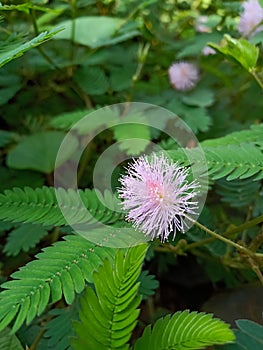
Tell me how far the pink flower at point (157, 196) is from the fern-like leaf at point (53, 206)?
0.07 meters

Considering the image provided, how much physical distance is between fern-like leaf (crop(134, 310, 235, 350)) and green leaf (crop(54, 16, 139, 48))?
0.77 m

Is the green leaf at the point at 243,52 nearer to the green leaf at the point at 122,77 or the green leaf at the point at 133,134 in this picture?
the green leaf at the point at 133,134

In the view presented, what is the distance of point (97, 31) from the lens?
1.24 metres

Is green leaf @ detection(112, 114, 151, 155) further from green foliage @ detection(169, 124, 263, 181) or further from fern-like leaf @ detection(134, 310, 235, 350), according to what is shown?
fern-like leaf @ detection(134, 310, 235, 350)

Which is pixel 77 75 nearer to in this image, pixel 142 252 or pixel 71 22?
pixel 71 22

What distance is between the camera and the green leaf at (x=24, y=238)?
89 cm

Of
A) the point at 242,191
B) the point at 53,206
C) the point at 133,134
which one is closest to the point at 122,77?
the point at 133,134

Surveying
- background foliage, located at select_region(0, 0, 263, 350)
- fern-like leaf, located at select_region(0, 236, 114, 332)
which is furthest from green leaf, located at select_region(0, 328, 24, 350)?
fern-like leaf, located at select_region(0, 236, 114, 332)

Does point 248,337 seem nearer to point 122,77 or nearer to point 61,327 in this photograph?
point 61,327

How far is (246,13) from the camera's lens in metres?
1.17

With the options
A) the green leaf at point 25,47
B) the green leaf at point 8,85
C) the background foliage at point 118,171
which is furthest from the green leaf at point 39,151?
the green leaf at point 25,47

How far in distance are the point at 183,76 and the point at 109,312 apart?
2.54ft

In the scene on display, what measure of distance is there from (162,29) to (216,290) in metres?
0.67

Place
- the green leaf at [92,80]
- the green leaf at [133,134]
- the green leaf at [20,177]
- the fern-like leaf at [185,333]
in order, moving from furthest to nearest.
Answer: the green leaf at [92,80], the green leaf at [20,177], the green leaf at [133,134], the fern-like leaf at [185,333]
